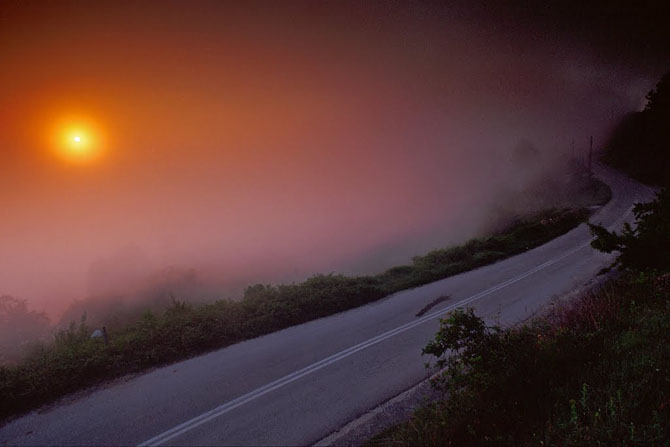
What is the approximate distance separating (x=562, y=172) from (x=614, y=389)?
81626 mm

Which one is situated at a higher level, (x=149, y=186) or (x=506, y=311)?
(x=149, y=186)

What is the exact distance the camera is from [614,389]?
4.54 metres

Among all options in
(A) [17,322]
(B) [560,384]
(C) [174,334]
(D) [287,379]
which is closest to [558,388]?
(B) [560,384]

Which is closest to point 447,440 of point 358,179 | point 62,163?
point 358,179

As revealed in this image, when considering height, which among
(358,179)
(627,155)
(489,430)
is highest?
(358,179)

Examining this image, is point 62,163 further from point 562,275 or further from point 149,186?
point 562,275

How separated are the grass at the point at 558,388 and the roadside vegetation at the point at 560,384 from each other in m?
0.01

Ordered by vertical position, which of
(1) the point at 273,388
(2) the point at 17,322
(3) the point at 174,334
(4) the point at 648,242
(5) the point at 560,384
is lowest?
(5) the point at 560,384

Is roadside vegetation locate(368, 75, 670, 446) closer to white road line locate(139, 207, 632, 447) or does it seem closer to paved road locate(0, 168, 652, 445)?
paved road locate(0, 168, 652, 445)

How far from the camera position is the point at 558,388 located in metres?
4.84

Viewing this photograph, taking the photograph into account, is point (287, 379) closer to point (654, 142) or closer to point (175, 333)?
point (175, 333)

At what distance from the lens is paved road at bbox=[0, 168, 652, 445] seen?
220 inches

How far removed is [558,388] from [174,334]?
951cm

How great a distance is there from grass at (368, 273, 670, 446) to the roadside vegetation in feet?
0.05
